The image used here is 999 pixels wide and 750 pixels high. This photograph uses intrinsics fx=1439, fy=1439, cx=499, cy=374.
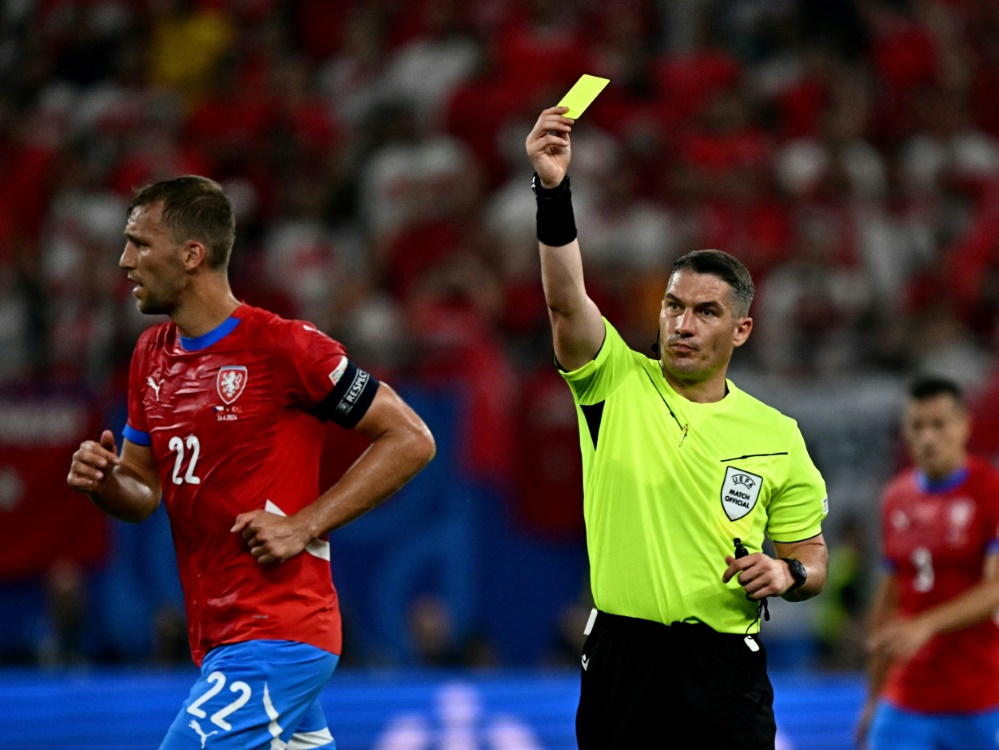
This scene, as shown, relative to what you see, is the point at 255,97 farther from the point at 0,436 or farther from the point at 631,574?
the point at 631,574

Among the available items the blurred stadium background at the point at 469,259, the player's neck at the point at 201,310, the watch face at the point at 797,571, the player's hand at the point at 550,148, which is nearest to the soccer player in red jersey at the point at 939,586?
the blurred stadium background at the point at 469,259

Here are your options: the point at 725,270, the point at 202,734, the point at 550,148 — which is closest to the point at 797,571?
the point at 725,270

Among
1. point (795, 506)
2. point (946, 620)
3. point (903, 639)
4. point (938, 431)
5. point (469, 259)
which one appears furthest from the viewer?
point (469, 259)

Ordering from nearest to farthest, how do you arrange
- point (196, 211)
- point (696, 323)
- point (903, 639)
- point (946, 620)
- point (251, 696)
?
point (251, 696)
point (696, 323)
point (196, 211)
point (903, 639)
point (946, 620)

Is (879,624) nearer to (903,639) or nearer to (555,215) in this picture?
(903,639)

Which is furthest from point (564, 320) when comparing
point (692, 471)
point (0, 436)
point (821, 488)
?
point (0, 436)

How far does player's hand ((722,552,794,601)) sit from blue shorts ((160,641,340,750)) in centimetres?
134

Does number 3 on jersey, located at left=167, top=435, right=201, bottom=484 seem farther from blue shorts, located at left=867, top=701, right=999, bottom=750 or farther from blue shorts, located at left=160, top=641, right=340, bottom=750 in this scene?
blue shorts, located at left=867, top=701, right=999, bottom=750

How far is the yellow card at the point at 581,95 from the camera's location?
14.0ft

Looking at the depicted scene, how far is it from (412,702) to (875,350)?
507cm

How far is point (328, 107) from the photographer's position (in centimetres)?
1426

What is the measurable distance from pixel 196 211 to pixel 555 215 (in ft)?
4.03

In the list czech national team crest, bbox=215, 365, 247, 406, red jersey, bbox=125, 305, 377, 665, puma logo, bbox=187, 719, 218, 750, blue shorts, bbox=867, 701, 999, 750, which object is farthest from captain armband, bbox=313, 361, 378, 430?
blue shorts, bbox=867, 701, 999, 750

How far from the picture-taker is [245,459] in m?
4.54
